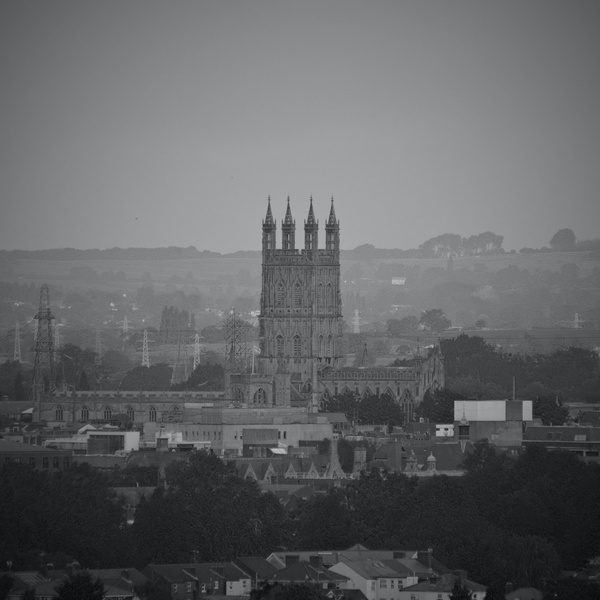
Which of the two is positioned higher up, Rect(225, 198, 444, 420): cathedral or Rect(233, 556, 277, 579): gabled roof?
Rect(225, 198, 444, 420): cathedral

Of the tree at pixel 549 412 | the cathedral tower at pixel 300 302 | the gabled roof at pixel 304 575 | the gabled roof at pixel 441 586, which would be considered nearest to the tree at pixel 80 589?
the gabled roof at pixel 304 575

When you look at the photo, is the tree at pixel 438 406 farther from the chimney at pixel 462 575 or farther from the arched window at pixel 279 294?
the chimney at pixel 462 575

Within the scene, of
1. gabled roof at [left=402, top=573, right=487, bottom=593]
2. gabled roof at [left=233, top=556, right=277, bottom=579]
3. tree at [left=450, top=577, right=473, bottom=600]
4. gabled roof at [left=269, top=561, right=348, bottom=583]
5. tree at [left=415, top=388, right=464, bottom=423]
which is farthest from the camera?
tree at [left=415, top=388, right=464, bottom=423]

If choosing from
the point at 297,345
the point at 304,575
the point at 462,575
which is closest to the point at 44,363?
the point at 297,345

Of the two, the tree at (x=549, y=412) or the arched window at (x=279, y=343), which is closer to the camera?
the tree at (x=549, y=412)

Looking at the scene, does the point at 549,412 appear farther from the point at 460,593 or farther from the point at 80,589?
the point at 80,589

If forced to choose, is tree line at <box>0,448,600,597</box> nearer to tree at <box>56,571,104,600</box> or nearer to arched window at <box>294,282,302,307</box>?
tree at <box>56,571,104,600</box>

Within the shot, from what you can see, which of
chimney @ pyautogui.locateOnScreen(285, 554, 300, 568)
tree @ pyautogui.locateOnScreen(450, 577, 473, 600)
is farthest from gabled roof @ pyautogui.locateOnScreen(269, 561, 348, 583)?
tree @ pyautogui.locateOnScreen(450, 577, 473, 600)
